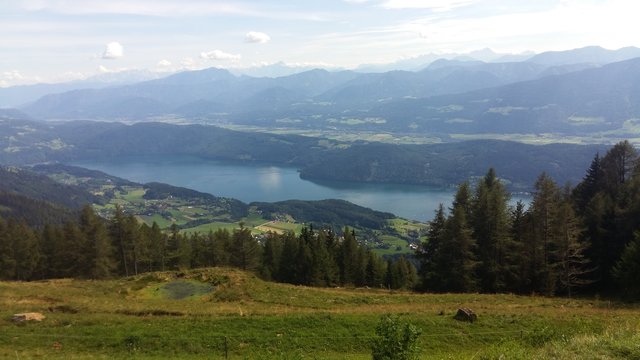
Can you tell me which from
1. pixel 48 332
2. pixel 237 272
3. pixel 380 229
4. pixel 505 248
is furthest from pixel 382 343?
pixel 380 229

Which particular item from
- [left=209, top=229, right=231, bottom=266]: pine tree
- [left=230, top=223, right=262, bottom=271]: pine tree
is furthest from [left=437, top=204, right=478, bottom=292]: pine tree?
[left=209, top=229, right=231, bottom=266]: pine tree

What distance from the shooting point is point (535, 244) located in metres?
41.1

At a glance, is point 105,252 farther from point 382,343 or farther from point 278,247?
point 382,343

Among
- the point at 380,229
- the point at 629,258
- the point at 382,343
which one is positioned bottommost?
the point at 380,229

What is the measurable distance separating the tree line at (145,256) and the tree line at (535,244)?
14.7 m

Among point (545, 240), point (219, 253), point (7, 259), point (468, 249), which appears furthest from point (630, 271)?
point (7, 259)

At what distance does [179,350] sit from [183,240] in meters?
54.6

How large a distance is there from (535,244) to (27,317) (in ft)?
133

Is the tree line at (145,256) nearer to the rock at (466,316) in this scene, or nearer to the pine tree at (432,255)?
the pine tree at (432,255)

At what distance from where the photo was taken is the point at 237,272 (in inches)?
1485

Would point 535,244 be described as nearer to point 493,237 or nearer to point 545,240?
point 545,240

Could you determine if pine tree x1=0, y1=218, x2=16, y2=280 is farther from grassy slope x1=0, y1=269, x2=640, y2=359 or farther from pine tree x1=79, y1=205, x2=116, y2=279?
grassy slope x1=0, y1=269, x2=640, y2=359

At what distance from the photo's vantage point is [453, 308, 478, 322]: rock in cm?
2441

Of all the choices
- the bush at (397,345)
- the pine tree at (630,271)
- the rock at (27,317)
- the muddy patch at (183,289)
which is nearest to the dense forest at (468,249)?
the pine tree at (630,271)
